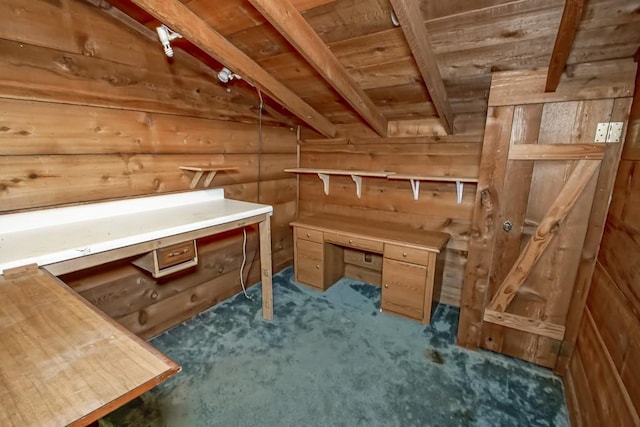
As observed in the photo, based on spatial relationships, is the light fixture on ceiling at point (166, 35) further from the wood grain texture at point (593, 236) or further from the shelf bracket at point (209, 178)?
the wood grain texture at point (593, 236)

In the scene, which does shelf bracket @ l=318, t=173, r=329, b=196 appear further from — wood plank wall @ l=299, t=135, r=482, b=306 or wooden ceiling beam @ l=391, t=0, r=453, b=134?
wooden ceiling beam @ l=391, t=0, r=453, b=134

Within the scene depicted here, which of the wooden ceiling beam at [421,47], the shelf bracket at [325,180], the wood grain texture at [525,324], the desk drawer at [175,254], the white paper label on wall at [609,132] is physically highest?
the wooden ceiling beam at [421,47]

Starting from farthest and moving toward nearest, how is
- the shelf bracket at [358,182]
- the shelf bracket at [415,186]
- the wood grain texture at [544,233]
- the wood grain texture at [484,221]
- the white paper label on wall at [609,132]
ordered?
the shelf bracket at [358,182] → the shelf bracket at [415,186] → the wood grain texture at [484,221] → the wood grain texture at [544,233] → the white paper label on wall at [609,132]

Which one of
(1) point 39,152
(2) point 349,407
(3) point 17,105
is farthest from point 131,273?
(2) point 349,407

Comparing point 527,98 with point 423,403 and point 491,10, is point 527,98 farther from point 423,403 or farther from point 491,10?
point 423,403

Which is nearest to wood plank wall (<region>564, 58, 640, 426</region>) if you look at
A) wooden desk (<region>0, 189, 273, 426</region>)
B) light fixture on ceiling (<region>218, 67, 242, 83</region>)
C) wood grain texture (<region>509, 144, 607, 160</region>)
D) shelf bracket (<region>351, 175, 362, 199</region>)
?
wood grain texture (<region>509, 144, 607, 160</region>)

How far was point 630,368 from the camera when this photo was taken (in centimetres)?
108

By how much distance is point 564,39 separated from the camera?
48.5 inches

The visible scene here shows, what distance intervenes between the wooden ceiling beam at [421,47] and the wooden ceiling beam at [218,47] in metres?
0.96

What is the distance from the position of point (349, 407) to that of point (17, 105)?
221 centimetres

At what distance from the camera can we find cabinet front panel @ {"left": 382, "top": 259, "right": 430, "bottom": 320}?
228cm

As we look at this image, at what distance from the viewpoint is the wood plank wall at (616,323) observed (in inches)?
43.0

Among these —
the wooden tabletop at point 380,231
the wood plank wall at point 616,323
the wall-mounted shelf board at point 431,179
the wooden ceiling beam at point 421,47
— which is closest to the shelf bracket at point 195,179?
the wooden tabletop at point 380,231

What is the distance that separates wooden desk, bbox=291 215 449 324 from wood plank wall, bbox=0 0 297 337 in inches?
24.8
